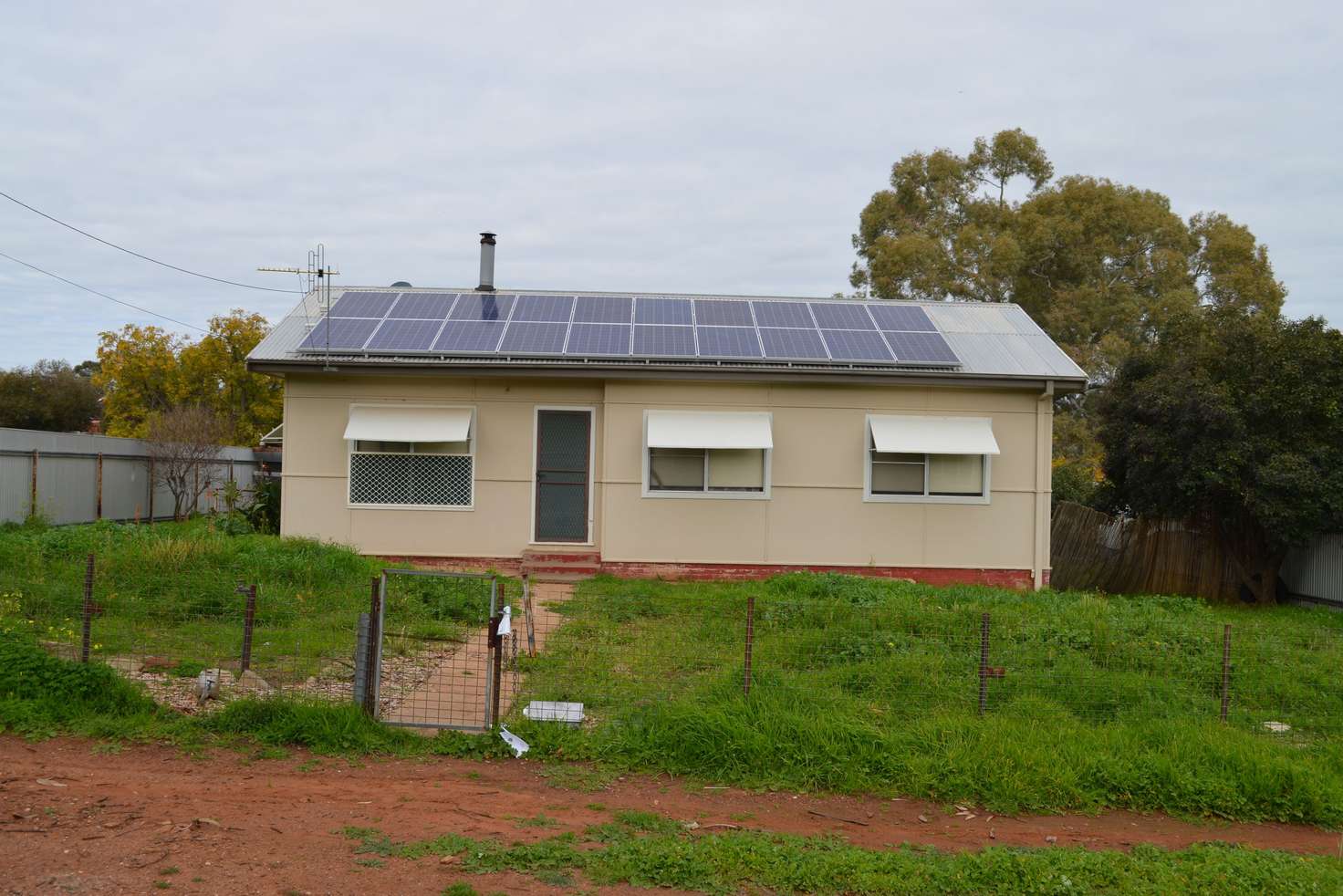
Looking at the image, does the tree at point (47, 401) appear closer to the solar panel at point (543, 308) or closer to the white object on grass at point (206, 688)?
the solar panel at point (543, 308)

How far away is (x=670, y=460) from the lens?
1377 centimetres

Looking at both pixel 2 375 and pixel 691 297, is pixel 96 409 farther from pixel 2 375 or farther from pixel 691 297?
pixel 691 297

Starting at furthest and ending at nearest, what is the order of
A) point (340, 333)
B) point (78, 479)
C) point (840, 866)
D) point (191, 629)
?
point (78, 479) → point (340, 333) → point (191, 629) → point (840, 866)

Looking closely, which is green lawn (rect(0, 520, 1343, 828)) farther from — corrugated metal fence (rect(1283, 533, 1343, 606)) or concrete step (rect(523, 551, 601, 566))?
corrugated metal fence (rect(1283, 533, 1343, 606))

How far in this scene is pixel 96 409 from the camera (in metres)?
45.1

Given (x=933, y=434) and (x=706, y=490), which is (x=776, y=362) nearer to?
(x=706, y=490)

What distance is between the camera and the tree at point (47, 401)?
133ft

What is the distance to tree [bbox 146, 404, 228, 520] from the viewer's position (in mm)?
21688

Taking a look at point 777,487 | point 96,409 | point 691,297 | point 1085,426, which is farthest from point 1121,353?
point 96,409

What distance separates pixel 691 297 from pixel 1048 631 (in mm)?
9404

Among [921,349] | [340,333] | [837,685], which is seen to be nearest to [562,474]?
[340,333]

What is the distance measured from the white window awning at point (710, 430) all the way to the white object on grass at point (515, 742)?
22.5 feet

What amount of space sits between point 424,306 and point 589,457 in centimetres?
407

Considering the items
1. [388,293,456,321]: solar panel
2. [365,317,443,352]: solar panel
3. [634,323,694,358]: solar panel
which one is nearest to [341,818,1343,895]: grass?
[634,323,694,358]: solar panel
